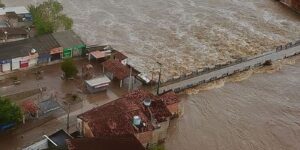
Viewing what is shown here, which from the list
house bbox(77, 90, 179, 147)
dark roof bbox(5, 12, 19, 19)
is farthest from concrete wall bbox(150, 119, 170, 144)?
dark roof bbox(5, 12, 19, 19)

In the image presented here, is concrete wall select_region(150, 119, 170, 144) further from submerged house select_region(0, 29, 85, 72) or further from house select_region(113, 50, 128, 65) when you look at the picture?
submerged house select_region(0, 29, 85, 72)

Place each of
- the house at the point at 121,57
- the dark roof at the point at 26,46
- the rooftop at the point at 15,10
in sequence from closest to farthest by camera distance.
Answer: the dark roof at the point at 26,46, the house at the point at 121,57, the rooftop at the point at 15,10

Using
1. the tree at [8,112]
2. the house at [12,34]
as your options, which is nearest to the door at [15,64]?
the house at [12,34]

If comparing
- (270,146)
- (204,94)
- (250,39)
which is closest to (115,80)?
(204,94)

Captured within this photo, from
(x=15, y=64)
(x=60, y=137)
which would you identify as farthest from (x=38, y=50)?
(x=60, y=137)

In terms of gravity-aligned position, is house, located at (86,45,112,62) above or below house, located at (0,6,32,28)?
below

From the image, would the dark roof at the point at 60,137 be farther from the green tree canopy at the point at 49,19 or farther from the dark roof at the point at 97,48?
the green tree canopy at the point at 49,19

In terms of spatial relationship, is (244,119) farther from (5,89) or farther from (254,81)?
(5,89)
